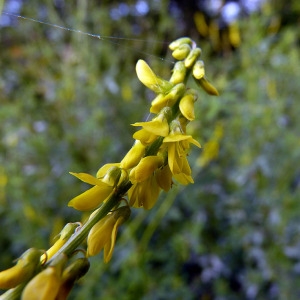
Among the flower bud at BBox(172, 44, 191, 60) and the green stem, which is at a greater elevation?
the flower bud at BBox(172, 44, 191, 60)

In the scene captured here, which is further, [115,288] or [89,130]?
[89,130]

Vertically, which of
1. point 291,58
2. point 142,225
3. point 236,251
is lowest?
point 236,251

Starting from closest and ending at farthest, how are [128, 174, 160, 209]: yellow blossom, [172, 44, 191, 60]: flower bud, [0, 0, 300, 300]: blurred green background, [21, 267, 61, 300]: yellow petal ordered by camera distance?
[21, 267, 61, 300]: yellow petal < [128, 174, 160, 209]: yellow blossom < [172, 44, 191, 60]: flower bud < [0, 0, 300, 300]: blurred green background

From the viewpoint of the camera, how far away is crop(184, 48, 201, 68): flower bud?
0.48m

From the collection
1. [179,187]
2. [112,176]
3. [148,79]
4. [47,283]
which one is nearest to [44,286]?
[47,283]

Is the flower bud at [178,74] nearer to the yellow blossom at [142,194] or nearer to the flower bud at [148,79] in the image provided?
the flower bud at [148,79]

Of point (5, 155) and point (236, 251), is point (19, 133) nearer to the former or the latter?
point (5, 155)

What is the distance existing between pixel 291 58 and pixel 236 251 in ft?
3.12

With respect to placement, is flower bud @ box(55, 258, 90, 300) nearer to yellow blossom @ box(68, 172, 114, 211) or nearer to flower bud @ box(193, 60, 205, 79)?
yellow blossom @ box(68, 172, 114, 211)

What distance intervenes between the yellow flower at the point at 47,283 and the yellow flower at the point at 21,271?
0.05ft

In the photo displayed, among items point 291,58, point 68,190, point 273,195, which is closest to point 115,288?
point 68,190

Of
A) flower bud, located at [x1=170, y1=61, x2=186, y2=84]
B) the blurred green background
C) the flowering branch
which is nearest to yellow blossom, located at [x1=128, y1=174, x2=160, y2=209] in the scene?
the flowering branch

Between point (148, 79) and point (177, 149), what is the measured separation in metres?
0.09

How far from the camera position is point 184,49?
52 cm
